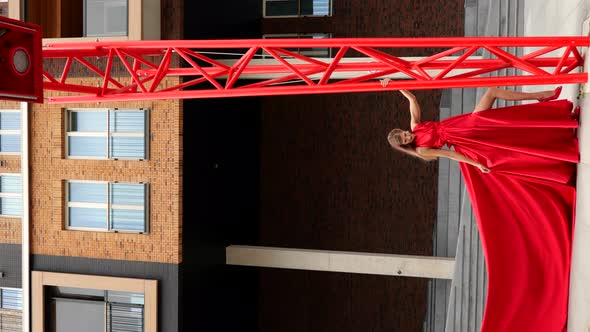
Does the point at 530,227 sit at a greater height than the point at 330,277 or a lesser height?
greater

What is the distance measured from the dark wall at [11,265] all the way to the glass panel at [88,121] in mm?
3124

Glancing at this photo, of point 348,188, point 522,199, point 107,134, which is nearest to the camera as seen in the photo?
point 522,199

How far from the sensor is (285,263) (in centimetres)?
1720

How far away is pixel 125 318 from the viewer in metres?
14.5

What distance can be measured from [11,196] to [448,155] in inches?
430

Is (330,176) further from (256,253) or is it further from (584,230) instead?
(584,230)

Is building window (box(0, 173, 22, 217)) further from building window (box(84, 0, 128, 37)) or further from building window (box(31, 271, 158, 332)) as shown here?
building window (box(84, 0, 128, 37))

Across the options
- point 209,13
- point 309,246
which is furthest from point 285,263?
point 209,13

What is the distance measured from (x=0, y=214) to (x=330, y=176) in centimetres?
954

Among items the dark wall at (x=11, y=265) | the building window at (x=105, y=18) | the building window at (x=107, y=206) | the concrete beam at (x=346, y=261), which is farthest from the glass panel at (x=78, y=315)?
the building window at (x=105, y=18)

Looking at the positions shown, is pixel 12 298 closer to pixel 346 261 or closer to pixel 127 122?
pixel 127 122

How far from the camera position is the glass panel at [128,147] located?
47.5 feet

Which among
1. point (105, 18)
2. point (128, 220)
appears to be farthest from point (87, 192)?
point (105, 18)

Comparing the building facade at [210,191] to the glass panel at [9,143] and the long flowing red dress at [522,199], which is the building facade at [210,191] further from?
the long flowing red dress at [522,199]
